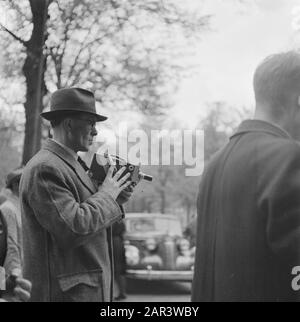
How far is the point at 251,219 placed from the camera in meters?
1.45

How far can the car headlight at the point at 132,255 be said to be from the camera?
721cm

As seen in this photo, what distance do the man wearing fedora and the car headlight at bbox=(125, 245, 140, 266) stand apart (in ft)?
17.2

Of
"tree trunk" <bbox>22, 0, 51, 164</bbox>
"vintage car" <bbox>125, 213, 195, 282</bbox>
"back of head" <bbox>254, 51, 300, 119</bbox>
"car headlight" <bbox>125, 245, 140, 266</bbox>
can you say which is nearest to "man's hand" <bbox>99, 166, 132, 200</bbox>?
"tree trunk" <bbox>22, 0, 51, 164</bbox>

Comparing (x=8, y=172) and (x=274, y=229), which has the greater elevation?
(x=8, y=172)

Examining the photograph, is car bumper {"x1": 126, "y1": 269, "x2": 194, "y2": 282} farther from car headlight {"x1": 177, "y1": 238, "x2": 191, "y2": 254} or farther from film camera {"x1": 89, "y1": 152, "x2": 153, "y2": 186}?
film camera {"x1": 89, "y1": 152, "x2": 153, "y2": 186}

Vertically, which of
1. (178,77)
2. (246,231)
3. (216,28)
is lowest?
(246,231)

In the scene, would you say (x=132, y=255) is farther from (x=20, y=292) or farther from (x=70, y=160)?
(x=20, y=292)

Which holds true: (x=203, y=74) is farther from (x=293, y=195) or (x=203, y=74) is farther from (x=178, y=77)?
(x=293, y=195)

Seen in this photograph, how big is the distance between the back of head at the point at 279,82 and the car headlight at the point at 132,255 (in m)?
5.80

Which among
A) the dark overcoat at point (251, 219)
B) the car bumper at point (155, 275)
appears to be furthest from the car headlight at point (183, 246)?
the dark overcoat at point (251, 219)
